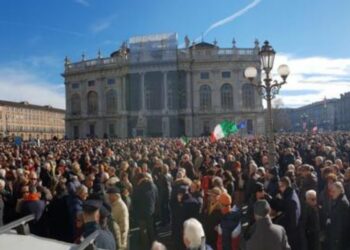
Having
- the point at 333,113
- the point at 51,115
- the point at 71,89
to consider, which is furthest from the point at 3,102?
the point at 333,113

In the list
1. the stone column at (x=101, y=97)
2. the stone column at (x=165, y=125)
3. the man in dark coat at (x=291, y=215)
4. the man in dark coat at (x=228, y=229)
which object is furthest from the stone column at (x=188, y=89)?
the man in dark coat at (x=228, y=229)

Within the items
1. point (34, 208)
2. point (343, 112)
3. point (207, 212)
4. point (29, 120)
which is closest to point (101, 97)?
point (29, 120)

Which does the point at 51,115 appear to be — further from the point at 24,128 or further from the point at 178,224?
the point at 178,224

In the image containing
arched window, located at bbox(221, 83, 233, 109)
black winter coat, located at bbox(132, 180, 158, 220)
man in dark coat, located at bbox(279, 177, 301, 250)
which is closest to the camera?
man in dark coat, located at bbox(279, 177, 301, 250)

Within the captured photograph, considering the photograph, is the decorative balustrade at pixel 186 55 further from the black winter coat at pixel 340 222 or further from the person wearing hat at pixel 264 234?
the person wearing hat at pixel 264 234

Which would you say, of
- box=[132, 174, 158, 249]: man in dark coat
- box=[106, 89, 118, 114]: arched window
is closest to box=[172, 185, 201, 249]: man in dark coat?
box=[132, 174, 158, 249]: man in dark coat

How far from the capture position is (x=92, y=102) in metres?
70.4

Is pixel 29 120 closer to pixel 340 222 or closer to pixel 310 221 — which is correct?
pixel 310 221

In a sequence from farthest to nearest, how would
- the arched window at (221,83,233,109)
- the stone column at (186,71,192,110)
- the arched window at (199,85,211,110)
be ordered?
the arched window at (199,85,211,110), the arched window at (221,83,233,109), the stone column at (186,71,192,110)

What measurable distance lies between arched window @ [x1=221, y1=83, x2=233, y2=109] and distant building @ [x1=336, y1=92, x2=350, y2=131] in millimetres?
67377

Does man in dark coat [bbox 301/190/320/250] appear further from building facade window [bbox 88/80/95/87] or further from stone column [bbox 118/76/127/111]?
building facade window [bbox 88/80/95/87]

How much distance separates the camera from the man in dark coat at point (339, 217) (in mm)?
7254

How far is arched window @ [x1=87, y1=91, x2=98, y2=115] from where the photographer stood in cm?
7000

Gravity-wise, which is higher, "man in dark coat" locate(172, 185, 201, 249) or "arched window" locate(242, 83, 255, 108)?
"arched window" locate(242, 83, 255, 108)
